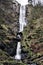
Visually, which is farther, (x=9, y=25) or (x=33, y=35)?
(x=9, y=25)

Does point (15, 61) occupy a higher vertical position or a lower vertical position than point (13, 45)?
lower

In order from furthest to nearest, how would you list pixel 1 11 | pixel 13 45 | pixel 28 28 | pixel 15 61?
pixel 1 11, pixel 28 28, pixel 13 45, pixel 15 61

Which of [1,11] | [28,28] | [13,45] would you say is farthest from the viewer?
[1,11]

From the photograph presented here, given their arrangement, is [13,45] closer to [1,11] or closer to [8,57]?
[8,57]

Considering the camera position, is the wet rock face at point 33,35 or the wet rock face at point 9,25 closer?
the wet rock face at point 33,35

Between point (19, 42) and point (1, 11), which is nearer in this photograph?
point (19, 42)

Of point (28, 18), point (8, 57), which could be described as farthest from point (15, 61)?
point (28, 18)

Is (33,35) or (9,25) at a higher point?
(9,25)

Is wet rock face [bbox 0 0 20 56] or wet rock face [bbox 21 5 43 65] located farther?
wet rock face [bbox 0 0 20 56]
